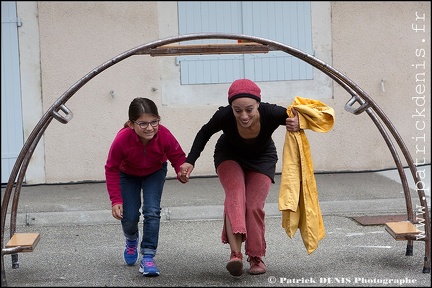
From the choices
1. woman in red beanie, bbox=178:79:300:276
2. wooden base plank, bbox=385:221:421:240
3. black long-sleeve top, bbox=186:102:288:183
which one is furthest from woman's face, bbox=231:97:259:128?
wooden base plank, bbox=385:221:421:240

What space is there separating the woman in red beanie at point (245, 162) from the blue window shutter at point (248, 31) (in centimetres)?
440

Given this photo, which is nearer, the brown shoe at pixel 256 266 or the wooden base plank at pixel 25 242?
the wooden base plank at pixel 25 242

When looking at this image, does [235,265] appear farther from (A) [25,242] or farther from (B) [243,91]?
(A) [25,242]

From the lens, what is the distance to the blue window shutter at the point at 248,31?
10.2 meters

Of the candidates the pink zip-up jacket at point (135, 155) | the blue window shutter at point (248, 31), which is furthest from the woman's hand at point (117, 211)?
the blue window shutter at point (248, 31)

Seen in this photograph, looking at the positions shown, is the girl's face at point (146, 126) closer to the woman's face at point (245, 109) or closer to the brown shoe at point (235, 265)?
the woman's face at point (245, 109)

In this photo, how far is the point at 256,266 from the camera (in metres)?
5.68

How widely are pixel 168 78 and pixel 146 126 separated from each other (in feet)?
15.2

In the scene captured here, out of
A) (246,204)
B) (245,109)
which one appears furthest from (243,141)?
(246,204)

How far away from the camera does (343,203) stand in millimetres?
8578

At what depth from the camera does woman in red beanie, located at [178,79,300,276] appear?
18.0 ft

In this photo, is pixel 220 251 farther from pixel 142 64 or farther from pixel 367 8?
pixel 367 8

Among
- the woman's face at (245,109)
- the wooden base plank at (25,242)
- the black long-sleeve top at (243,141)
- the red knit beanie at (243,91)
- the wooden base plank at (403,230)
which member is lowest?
the wooden base plank at (403,230)

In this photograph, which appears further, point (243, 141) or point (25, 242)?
point (243, 141)
